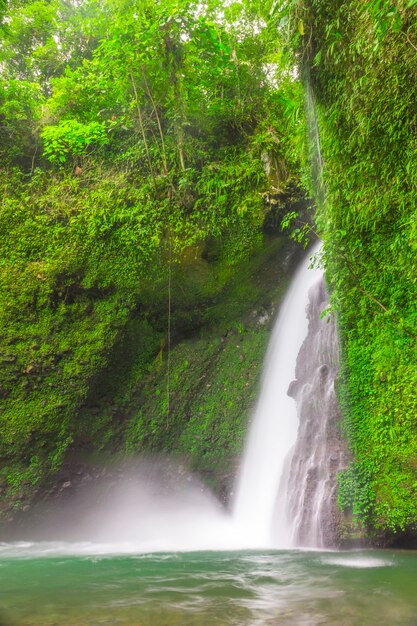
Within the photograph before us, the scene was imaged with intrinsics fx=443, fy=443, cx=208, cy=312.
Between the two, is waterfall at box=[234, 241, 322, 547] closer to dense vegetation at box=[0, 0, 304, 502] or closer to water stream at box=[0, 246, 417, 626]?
water stream at box=[0, 246, 417, 626]

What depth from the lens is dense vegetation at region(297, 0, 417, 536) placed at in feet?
16.1

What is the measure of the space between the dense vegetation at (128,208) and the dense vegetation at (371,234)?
3.95ft

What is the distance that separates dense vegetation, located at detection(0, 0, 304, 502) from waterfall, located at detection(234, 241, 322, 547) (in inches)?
35.0

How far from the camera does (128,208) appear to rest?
26.1 ft

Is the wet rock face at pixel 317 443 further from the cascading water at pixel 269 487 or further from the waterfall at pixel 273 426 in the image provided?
the waterfall at pixel 273 426

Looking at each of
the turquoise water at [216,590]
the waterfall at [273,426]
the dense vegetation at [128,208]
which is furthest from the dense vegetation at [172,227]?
the turquoise water at [216,590]

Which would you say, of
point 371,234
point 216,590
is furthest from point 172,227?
point 216,590

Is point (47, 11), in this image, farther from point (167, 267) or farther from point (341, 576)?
point (341, 576)

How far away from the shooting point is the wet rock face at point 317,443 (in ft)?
17.8

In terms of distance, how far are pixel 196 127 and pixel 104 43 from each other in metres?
2.15

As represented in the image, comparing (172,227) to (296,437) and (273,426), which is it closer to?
(273,426)

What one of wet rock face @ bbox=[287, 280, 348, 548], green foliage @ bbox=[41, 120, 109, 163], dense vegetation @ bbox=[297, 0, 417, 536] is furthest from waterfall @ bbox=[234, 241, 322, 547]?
green foliage @ bbox=[41, 120, 109, 163]

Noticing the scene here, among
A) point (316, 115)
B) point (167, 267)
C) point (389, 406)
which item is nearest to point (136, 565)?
point (389, 406)

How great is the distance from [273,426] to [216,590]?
407 cm
